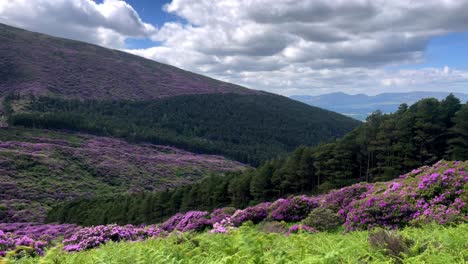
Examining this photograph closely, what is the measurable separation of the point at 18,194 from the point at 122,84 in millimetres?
121087

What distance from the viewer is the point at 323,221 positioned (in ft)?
54.1

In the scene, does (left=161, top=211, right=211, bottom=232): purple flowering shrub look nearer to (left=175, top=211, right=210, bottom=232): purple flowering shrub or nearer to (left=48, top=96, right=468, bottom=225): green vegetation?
(left=175, top=211, right=210, bottom=232): purple flowering shrub

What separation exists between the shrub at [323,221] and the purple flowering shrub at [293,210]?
4.09 meters

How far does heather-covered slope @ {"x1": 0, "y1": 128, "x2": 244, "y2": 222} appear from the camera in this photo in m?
58.7

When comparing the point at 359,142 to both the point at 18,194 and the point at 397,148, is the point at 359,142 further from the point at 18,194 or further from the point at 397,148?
the point at 18,194

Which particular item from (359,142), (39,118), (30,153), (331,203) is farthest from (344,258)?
(39,118)

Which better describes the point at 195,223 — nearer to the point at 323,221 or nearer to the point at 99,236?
the point at 99,236

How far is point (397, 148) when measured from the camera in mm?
42562

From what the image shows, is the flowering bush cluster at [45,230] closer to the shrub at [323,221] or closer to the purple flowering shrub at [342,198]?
the purple flowering shrub at [342,198]

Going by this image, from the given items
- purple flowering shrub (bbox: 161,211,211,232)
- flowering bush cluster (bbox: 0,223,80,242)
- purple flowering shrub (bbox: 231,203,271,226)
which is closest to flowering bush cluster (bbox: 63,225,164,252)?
purple flowering shrub (bbox: 161,211,211,232)

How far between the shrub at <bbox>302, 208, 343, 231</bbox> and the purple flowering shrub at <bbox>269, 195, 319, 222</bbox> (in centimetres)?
409

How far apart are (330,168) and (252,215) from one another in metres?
26.3

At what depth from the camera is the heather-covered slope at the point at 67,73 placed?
138625 millimetres

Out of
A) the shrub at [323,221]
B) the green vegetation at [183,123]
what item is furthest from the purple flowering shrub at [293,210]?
the green vegetation at [183,123]
